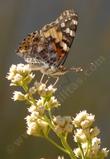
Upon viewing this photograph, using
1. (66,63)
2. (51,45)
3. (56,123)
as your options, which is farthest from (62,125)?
(66,63)

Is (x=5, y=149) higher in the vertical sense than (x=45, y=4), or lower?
lower

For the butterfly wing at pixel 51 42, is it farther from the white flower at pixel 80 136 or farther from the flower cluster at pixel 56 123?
the white flower at pixel 80 136

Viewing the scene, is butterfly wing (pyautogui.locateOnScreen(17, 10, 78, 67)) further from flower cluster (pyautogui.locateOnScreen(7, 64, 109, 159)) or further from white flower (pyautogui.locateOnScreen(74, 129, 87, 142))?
white flower (pyautogui.locateOnScreen(74, 129, 87, 142))

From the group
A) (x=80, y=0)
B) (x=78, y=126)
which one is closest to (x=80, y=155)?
(x=78, y=126)

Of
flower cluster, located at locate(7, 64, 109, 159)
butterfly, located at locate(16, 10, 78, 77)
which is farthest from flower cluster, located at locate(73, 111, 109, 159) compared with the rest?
butterfly, located at locate(16, 10, 78, 77)

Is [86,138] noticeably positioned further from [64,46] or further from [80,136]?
[64,46]

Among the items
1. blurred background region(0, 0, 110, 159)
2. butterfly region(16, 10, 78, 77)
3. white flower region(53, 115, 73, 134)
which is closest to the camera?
white flower region(53, 115, 73, 134)

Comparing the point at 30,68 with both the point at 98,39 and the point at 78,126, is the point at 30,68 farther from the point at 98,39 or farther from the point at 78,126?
the point at 98,39
